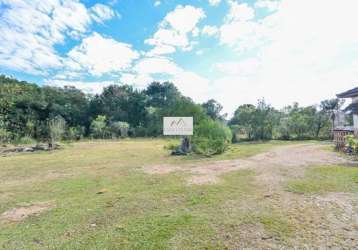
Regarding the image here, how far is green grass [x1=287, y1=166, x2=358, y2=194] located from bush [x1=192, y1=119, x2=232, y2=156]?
505cm

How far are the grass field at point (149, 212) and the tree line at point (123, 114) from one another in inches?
263

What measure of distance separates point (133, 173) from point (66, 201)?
259 cm

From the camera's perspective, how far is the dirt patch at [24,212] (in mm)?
3465

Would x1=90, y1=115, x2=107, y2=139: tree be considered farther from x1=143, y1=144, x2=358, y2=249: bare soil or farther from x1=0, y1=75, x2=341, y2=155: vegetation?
x1=143, y1=144, x2=358, y2=249: bare soil

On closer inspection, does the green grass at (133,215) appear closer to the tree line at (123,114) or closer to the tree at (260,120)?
the tree line at (123,114)

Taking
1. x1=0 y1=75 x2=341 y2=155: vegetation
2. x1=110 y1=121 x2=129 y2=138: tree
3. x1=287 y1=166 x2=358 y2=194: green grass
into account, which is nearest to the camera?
x1=287 y1=166 x2=358 y2=194: green grass

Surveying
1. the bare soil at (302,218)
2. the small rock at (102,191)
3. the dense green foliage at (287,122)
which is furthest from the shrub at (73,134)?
the bare soil at (302,218)

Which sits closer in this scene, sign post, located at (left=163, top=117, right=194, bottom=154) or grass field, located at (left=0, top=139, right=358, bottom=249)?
grass field, located at (left=0, top=139, right=358, bottom=249)

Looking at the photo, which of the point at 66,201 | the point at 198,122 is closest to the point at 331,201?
the point at 66,201

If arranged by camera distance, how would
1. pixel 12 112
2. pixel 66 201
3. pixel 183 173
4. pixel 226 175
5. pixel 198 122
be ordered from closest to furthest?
1. pixel 66 201
2. pixel 226 175
3. pixel 183 173
4. pixel 198 122
5. pixel 12 112

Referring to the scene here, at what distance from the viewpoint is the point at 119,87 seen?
36250mm

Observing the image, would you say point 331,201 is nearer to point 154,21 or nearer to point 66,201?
point 66,201

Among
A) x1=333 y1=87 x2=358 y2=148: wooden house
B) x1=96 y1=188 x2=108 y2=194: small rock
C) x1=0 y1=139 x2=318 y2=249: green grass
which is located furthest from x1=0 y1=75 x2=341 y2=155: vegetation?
x1=96 y1=188 x2=108 y2=194: small rock

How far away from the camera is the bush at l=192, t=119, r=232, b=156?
1080 cm
